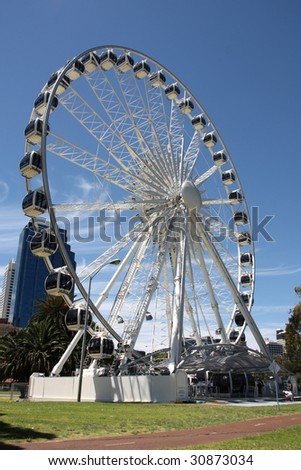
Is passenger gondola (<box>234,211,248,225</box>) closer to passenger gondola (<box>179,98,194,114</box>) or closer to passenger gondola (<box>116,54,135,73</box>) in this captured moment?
passenger gondola (<box>179,98,194,114</box>)

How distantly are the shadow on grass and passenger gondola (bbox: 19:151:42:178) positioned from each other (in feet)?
55.6

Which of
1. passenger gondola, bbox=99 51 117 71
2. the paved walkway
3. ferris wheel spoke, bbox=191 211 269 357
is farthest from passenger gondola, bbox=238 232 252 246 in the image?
the paved walkway

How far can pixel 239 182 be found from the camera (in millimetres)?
42375

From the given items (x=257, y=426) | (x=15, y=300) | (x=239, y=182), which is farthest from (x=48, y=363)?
(x=15, y=300)

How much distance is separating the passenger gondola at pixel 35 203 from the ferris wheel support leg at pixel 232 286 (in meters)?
12.9

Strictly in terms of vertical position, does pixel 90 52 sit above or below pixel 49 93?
above

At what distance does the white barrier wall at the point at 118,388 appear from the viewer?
25.4 m

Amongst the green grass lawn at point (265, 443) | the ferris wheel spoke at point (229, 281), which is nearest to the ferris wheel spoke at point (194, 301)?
the ferris wheel spoke at point (229, 281)

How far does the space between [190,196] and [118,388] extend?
14521mm

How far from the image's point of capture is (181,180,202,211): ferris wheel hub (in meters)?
33.8

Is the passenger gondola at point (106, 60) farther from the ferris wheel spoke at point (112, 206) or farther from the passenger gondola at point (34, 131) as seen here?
the ferris wheel spoke at point (112, 206)

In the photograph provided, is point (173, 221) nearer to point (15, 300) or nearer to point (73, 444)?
point (73, 444)
